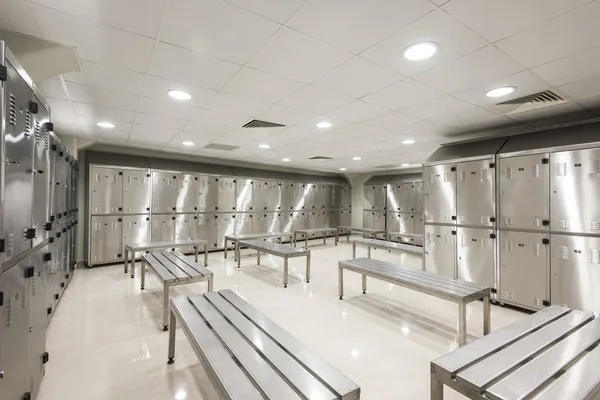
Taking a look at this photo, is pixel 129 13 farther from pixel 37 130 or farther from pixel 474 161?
pixel 474 161

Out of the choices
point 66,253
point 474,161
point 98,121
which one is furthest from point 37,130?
point 474,161

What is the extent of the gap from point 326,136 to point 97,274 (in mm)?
5119


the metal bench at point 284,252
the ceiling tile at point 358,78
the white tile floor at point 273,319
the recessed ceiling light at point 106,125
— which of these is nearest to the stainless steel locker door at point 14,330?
the white tile floor at point 273,319

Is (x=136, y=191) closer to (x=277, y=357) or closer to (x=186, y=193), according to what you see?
(x=186, y=193)

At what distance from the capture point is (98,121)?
4.41m

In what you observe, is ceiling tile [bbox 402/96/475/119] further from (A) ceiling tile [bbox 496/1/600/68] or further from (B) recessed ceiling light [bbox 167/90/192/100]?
(B) recessed ceiling light [bbox 167/90/192/100]

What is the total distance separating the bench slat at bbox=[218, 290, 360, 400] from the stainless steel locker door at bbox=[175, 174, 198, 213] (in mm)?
5407

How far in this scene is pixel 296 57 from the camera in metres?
2.34

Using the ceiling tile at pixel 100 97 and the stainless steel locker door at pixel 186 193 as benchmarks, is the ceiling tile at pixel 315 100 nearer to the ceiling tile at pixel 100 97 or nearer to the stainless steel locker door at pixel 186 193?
the ceiling tile at pixel 100 97

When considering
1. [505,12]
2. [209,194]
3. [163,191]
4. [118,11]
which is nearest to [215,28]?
[118,11]

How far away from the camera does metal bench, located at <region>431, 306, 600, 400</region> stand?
1251 millimetres

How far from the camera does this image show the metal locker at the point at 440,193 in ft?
15.2

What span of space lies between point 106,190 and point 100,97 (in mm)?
3383

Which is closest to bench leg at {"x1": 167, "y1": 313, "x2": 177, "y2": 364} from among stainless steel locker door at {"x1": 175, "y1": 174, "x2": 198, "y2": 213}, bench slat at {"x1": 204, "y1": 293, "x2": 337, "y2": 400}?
bench slat at {"x1": 204, "y1": 293, "x2": 337, "y2": 400}
